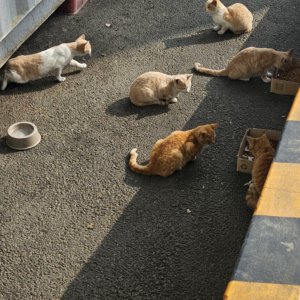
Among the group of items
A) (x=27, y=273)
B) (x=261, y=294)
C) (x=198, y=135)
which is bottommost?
(x=27, y=273)

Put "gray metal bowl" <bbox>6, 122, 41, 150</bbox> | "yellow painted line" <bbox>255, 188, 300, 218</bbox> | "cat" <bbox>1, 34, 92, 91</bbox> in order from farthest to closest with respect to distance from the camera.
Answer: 1. "cat" <bbox>1, 34, 92, 91</bbox>
2. "gray metal bowl" <bbox>6, 122, 41, 150</bbox>
3. "yellow painted line" <bbox>255, 188, 300, 218</bbox>

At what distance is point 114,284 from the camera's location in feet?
11.2

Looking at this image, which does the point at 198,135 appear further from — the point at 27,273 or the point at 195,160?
the point at 27,273

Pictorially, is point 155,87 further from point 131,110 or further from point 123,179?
point 123,179

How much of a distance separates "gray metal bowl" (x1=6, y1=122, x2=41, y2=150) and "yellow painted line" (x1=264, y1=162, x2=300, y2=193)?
92.9 inches

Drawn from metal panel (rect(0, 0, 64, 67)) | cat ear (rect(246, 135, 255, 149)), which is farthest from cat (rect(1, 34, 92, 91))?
cat ear (rect(246, 135, 255, 149))

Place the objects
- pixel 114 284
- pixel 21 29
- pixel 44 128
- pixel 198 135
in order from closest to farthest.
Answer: pixel 114 284
pixel 198 135
pixel 44 128
pixel 21 29

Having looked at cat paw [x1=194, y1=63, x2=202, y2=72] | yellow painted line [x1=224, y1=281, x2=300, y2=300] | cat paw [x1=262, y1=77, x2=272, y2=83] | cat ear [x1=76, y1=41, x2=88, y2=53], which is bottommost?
cat paw [x1=262, y1=77, x2=272, y2=83]

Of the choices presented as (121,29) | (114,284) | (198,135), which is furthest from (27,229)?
(121,29)

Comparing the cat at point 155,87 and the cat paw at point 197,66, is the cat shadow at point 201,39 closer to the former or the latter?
the cat paw at point 197,66

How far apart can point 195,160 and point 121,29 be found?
237 cm

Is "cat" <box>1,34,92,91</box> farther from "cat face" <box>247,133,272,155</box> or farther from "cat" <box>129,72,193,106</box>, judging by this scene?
"cat face" <box>247,133,272,155</box>

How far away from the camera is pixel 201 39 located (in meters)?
5.87

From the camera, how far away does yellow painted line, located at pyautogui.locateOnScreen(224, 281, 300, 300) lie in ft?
6.81
